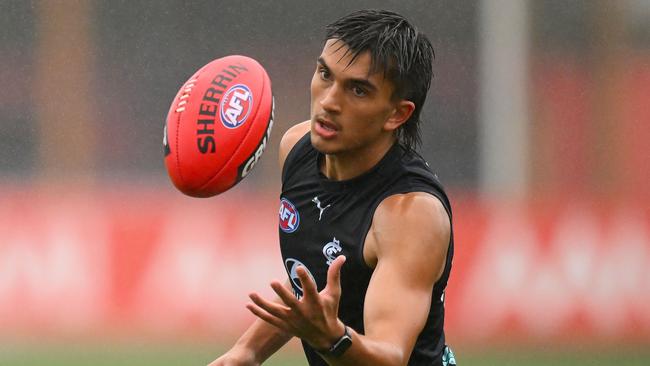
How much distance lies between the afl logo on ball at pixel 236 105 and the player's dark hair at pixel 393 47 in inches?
13.2

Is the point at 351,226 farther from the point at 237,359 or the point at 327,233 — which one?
the point at 237,359

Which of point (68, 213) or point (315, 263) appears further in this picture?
point (68, 213)

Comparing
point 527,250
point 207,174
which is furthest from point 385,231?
point 527,250

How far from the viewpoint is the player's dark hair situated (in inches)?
150

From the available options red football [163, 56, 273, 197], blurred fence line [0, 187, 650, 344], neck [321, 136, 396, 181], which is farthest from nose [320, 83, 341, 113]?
blurred fence line [0, 187, 650, 344]

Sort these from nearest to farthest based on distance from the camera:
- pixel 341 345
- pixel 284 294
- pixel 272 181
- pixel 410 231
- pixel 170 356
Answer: pixel 284 294 < pixel 341 345 < pixel 410 231 < pixel 170 356 < pixel 272 181

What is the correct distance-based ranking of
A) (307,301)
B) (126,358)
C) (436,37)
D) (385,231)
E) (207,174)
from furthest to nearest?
(436,37), (126,358), (207,174), (385,231), (307,301)

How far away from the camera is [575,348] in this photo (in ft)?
25.2

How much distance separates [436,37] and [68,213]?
266cm

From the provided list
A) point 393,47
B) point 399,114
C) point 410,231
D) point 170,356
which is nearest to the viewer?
point 410,231

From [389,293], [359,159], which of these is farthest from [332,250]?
[389,293]

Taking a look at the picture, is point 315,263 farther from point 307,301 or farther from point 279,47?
point 279,47

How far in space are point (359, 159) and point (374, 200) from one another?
0.18 metres

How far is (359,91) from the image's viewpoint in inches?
150
